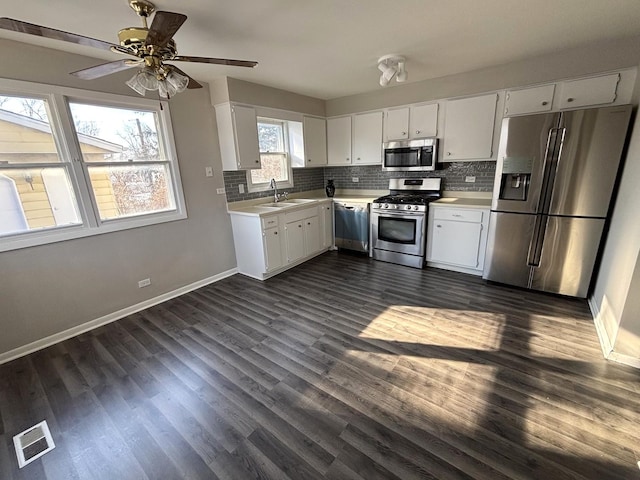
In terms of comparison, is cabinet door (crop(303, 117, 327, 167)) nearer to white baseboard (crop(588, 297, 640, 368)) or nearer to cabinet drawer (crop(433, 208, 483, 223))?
cabinet drawer (crop(433, 208, 483, 223))

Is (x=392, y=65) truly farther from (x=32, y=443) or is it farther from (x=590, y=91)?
(x=32, y=443)

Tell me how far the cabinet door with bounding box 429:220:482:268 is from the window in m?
2.45

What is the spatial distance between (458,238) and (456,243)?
7cm

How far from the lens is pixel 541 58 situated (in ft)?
9.99

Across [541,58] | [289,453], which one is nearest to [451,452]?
[289,453]

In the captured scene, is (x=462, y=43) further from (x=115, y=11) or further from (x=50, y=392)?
(x=50, y=392)

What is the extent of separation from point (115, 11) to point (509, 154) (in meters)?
3.65

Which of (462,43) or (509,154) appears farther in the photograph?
(509,154)

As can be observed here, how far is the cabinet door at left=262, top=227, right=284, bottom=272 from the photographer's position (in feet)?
12.0

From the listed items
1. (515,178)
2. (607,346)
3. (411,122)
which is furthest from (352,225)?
(607,346)

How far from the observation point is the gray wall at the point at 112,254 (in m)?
2.36

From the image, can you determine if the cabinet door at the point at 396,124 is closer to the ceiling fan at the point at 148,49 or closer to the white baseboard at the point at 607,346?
the ceiling fan at the point at 148,49

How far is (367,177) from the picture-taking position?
16.0 ft

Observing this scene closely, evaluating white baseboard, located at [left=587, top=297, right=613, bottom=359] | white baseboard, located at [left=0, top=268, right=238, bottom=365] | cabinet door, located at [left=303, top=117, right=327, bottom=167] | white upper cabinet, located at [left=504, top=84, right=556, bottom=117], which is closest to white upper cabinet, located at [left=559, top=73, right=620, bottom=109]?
white upper cabinet, located at [left=504, top=84, right=556, bottom=117]
